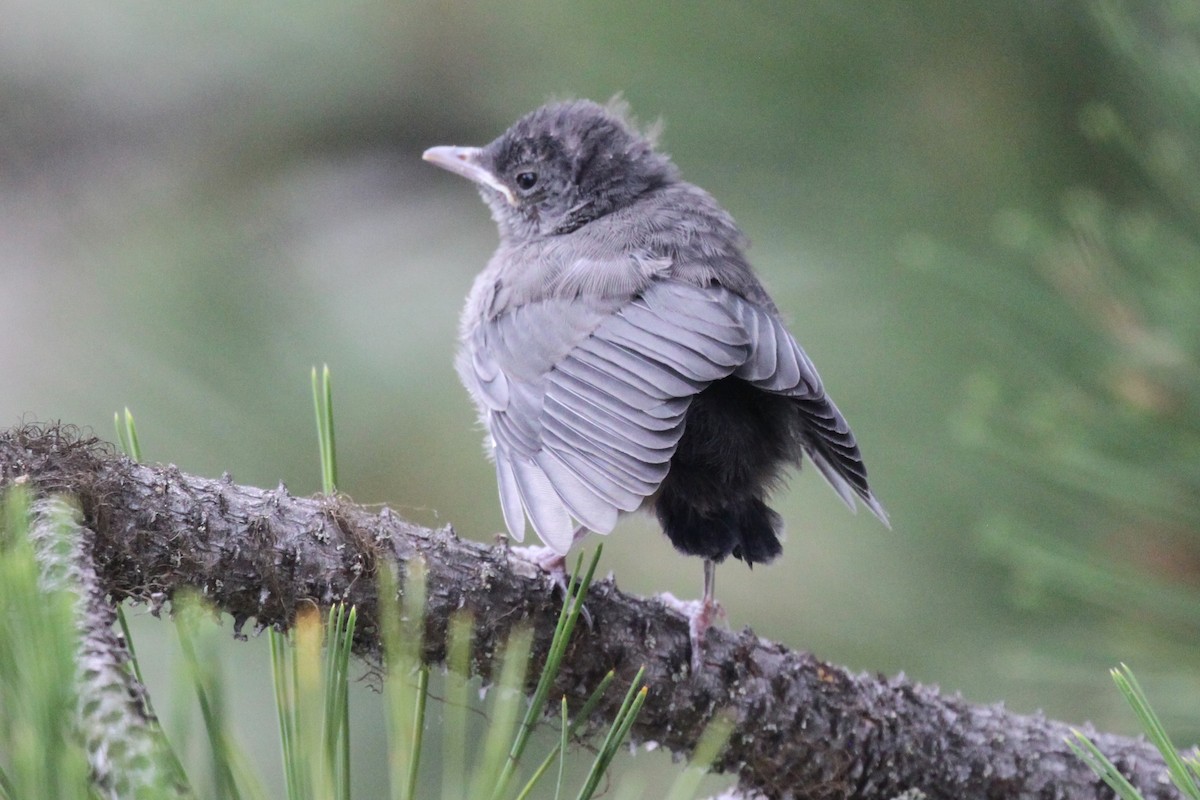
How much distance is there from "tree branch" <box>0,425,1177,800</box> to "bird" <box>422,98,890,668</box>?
4.4 inches

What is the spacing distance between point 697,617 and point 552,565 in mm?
281

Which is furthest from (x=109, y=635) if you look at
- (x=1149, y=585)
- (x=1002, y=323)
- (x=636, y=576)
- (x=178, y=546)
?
(x=636, y=576)

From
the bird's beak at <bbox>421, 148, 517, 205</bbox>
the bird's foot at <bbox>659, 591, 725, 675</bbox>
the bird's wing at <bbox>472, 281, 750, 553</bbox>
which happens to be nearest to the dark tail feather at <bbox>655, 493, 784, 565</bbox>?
the bird's foot at <bbox>659, 591, 725, 675</bbox>

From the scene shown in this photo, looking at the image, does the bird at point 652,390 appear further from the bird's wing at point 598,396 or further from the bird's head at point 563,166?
the bird's head at point 563,166

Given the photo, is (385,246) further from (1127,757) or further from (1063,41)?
(1127,757)

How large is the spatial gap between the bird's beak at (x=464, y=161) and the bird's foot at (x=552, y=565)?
5.35 ft

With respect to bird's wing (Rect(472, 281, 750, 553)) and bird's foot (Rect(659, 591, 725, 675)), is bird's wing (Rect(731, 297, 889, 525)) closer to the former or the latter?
bird's wing (Rect(472, 281, 750, 553))

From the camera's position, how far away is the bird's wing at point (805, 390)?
2395 millimetres

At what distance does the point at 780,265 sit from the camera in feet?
10.7

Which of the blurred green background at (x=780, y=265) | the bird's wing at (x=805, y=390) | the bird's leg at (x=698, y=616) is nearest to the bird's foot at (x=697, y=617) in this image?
the bird's leg at (x=698, y=616)

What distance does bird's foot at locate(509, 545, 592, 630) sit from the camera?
207 cm

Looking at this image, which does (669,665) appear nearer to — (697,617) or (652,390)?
(697,617)

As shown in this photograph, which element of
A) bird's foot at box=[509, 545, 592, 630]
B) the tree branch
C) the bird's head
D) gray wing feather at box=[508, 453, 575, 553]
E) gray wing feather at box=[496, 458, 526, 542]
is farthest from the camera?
the bird's head

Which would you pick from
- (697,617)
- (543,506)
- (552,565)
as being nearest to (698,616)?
(697,617)
